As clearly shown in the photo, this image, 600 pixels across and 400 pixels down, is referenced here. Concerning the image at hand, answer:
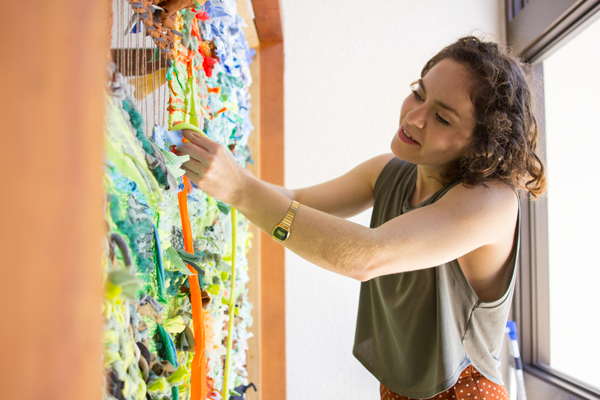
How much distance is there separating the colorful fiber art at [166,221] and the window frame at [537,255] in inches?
48.3

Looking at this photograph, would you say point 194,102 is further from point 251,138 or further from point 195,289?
point 251,138

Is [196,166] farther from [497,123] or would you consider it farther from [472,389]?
[472,389]

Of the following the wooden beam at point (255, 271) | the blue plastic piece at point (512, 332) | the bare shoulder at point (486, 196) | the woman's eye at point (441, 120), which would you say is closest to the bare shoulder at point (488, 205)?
the bare shoulder at point (486, 196)

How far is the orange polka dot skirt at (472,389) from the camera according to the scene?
80 cm

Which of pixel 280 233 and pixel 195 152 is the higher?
pixel 195 152

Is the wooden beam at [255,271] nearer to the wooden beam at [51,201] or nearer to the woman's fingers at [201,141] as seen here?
the woman's fingers at [201,141]

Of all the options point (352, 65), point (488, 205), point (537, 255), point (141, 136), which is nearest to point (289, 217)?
point (141, 136)

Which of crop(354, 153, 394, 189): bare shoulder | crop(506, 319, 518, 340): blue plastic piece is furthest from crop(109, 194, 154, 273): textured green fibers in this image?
crop(506, 319, 518, 340): blue plastic piece

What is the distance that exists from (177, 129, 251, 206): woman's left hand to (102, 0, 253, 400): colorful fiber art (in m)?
0.02

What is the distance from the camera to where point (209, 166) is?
51cm

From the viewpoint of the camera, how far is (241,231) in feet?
3.28

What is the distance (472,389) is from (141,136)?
826 millimetres

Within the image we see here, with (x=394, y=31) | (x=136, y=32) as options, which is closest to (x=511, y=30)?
(x=394, y=31)

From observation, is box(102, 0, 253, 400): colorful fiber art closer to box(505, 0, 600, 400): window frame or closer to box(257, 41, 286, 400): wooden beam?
box(257, 41, 286, 400): wooden beam
